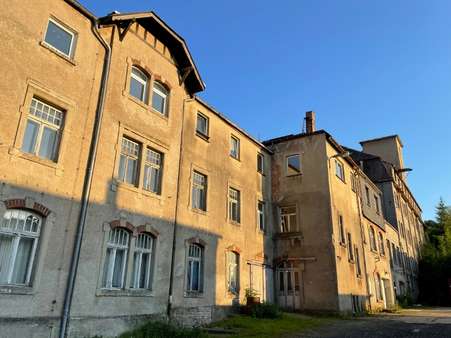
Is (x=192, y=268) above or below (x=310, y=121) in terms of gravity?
below

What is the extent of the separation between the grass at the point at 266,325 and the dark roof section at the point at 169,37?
10.1m

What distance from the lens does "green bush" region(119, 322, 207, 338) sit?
10.4 metres

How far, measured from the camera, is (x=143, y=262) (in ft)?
42.5

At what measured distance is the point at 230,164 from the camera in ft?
62.6

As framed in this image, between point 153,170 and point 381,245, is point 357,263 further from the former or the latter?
point 153,170

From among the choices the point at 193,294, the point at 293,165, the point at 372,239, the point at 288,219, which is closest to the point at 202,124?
the point at 293,165

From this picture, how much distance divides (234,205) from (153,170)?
6170mm

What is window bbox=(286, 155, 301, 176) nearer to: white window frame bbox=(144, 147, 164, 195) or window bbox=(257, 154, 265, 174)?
window bbox=(257, 154, 265, 174)

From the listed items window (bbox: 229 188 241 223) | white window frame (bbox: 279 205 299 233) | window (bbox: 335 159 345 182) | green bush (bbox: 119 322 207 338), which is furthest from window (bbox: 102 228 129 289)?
window (bbox: 335 159 345 182)

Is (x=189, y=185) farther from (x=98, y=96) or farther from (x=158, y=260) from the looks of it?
(x=98, y=96)

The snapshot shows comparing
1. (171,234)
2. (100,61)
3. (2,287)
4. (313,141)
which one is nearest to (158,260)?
(171,234)

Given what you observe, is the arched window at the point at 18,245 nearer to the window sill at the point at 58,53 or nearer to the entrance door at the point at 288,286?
the window sill at the point at 58,53

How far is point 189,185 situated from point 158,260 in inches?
145

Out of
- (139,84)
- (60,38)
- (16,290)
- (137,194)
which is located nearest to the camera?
(16,290)
